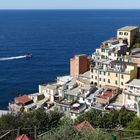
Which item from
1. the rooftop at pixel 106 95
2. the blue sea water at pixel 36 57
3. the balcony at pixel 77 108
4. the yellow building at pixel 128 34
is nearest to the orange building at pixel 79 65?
the rooftop at pixel 106 95

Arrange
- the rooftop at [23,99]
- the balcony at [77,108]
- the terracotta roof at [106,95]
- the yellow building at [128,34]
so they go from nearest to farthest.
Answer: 1. the balcony at [77,108]
2. the terracotta roof at [106,95]
3. the rooftop at [23,99]
4. the yellow building at [128,34]

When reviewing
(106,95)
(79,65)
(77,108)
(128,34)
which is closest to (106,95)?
(106,95)

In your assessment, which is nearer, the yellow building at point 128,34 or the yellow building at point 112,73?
the yellow building at point 112,73

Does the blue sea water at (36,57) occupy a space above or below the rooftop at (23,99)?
below

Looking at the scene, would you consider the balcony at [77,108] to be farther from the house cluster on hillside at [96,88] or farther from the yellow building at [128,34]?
the yellow building at [128,34]

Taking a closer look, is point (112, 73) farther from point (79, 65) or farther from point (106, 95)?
point (79, 65)

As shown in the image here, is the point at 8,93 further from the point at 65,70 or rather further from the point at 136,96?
the point at 136,96

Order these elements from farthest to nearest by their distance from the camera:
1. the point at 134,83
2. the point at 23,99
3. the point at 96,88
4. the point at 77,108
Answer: the point at 23,99 → the point at 96,88 → the point at 134,83 → the point at 77,108
